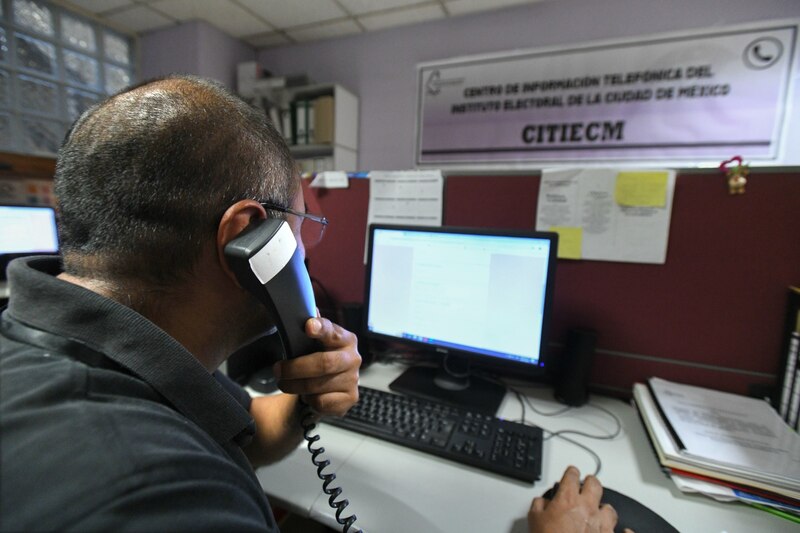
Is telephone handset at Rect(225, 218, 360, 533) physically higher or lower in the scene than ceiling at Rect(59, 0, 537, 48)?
lower

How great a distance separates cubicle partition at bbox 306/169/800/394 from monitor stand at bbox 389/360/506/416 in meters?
0.22

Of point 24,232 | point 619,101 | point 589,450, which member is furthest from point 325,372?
point 619,101

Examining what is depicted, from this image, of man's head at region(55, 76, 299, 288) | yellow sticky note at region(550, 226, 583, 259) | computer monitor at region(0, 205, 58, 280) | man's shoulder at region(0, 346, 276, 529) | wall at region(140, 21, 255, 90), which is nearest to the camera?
man's shoulder at region(0, 346, 276, 529)

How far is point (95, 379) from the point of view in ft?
1.12

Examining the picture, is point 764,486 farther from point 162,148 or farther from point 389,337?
point 162,148

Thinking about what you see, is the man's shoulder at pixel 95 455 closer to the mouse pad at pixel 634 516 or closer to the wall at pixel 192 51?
the mouse pad at pixel 634 516

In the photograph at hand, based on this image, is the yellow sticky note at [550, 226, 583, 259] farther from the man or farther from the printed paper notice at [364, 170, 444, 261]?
the man

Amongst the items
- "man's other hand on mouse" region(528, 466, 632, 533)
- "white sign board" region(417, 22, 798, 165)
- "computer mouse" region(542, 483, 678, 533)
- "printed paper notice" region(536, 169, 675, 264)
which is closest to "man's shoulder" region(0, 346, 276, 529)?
"man's other hand on mouse" region(528, 466, 632, 533)

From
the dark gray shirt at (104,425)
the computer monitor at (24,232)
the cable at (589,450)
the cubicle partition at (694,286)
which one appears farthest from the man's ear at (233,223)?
the computer monitor at (24,232)

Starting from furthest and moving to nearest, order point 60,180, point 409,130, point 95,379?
point 409,130
point 60,180
point 95,379

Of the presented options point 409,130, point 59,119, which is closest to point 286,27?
point 409,130

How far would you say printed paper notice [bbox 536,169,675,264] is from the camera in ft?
2.82

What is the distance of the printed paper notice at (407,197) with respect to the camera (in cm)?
105

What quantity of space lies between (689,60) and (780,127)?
24.9 inches
